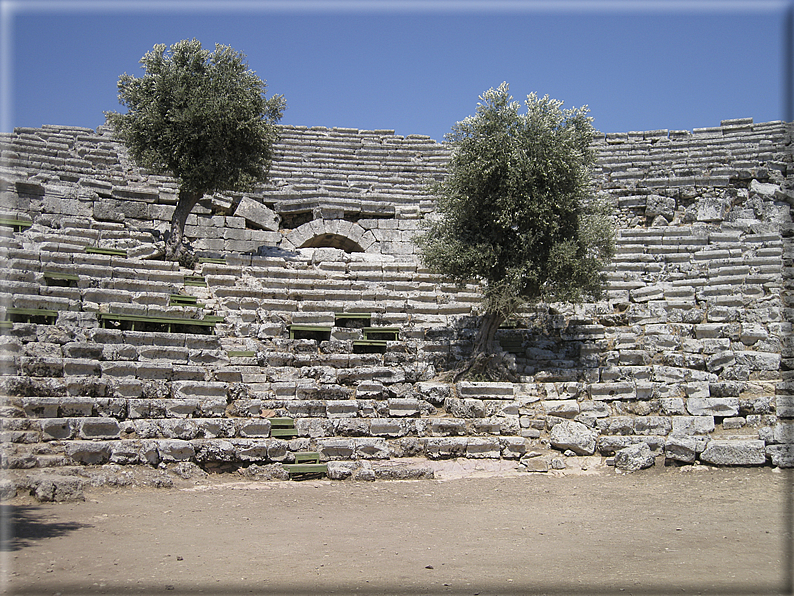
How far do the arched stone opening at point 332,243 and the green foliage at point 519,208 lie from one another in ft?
19.0

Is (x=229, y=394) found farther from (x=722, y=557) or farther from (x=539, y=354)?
(x=722, y=557)

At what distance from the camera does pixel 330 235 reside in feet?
62.9

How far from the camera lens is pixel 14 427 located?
9.53m

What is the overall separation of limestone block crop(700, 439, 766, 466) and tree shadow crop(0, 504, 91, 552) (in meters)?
8.71

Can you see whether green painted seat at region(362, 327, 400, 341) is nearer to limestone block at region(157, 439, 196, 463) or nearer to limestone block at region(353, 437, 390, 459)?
limestone block at region(353, 437, 390, 459)

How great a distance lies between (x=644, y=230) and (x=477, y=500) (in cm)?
1151

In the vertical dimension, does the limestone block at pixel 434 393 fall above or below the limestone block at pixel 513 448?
above

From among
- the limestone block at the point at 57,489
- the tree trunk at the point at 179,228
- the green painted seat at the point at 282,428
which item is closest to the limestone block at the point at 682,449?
the green painted seat at the point at 282,428

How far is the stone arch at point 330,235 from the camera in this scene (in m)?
18.8

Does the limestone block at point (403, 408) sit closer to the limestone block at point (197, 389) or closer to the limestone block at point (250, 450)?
the limestone block at point (250, 450)

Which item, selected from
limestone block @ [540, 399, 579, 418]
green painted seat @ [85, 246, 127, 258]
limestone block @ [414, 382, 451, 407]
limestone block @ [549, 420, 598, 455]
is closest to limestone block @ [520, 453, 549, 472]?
limestone block @ [549, 420, 598, 455]

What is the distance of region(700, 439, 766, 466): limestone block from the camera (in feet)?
35.2

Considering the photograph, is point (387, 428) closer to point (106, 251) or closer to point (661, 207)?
point (106, 251)

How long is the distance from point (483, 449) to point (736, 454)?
12.6 ft
